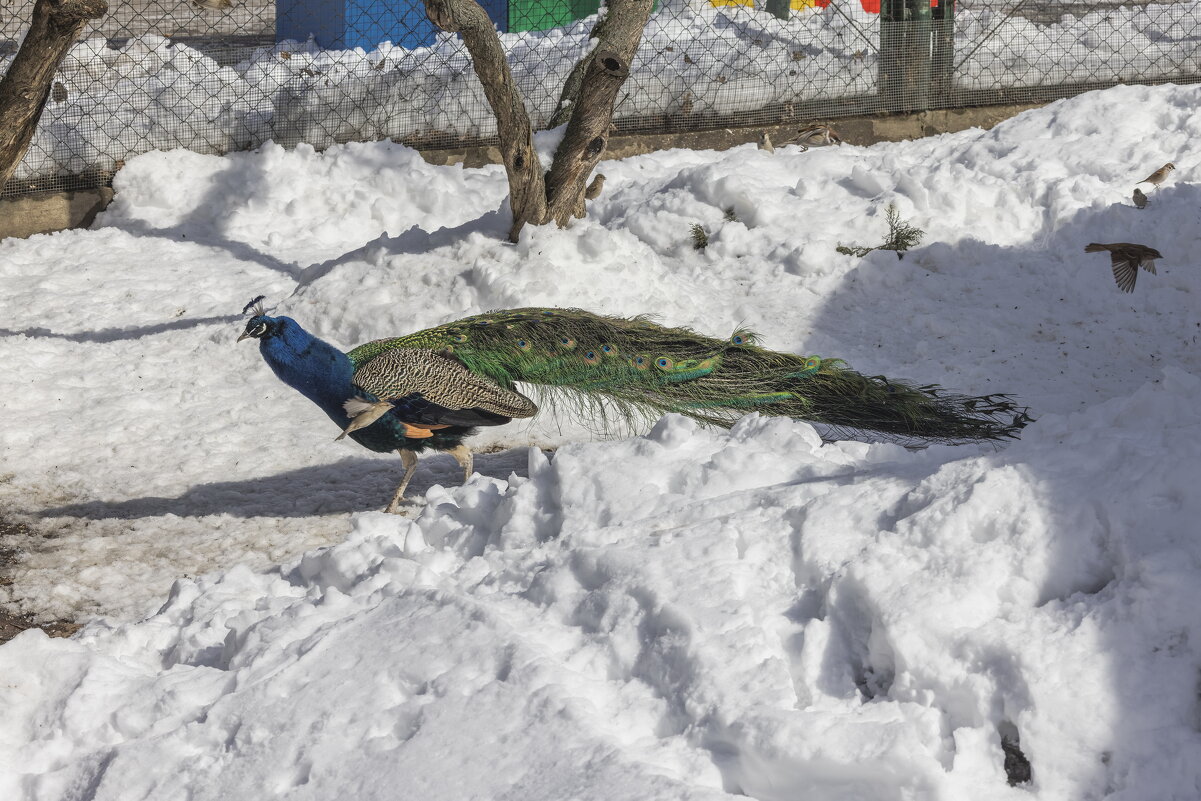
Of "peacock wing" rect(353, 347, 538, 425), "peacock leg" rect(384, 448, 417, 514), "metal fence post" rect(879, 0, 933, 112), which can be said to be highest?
"metal fence post" rect(879, 0, 933, 112)

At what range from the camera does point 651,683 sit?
10.5ft

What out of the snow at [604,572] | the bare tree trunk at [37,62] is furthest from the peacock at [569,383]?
the bare tree trunk at [37,62]

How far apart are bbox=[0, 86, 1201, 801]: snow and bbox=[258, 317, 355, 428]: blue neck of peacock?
26.8 inches

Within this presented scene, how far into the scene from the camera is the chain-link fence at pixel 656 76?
34.0 ft

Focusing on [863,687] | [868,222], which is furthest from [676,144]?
[863,687]

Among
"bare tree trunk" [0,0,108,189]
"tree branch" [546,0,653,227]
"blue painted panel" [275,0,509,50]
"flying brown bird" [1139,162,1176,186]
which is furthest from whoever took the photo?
"blue painted panel" [275,0,509,50]

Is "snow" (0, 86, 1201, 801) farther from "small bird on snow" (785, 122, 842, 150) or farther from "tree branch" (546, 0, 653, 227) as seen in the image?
"small bird on snow" (785, 122, 842, 150)

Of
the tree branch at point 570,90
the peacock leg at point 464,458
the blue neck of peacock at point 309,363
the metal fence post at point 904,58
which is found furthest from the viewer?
the metal fence post at point 904,58

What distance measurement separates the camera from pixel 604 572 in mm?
3652

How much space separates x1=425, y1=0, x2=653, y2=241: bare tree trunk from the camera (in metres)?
7.84

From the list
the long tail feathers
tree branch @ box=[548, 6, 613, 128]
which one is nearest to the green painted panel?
tree branch @ box=[548, 6, 613, 128]

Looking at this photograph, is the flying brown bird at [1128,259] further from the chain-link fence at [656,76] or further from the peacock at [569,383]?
the chain-link fence at [656,76]

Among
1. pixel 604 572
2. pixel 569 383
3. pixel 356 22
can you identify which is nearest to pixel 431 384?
pixel 569 383

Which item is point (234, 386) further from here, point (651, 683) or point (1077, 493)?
point (1077, 493)
